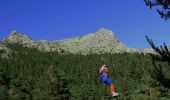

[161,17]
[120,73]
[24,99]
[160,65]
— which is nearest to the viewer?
[160,65]

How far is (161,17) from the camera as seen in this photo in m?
8.50

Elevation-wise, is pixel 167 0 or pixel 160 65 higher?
pixel 167 0

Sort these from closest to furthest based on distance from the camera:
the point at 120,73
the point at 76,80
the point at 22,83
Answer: the point at 22,83
the point at 76,80
the point at 120,73

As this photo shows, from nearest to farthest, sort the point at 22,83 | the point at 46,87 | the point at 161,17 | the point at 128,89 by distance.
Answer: the point at 161,17 < the point at 46,87 < the point at 22,83 < the point at 128,89

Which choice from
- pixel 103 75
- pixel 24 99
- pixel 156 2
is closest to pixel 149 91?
pixel 24 99

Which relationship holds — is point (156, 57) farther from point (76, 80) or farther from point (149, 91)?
point (76, 80)

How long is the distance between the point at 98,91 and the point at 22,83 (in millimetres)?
20327

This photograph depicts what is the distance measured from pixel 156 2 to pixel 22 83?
270ft

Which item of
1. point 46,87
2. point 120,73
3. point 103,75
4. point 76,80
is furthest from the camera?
point 120,73

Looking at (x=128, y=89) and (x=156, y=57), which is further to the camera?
(x=128, y=89)

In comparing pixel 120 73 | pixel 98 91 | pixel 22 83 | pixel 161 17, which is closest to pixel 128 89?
pixel 98 91

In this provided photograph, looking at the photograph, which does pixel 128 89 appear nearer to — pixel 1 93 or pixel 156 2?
pixel 1 93

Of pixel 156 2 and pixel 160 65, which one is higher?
pixel 156 2

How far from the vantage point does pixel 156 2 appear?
8.03m
